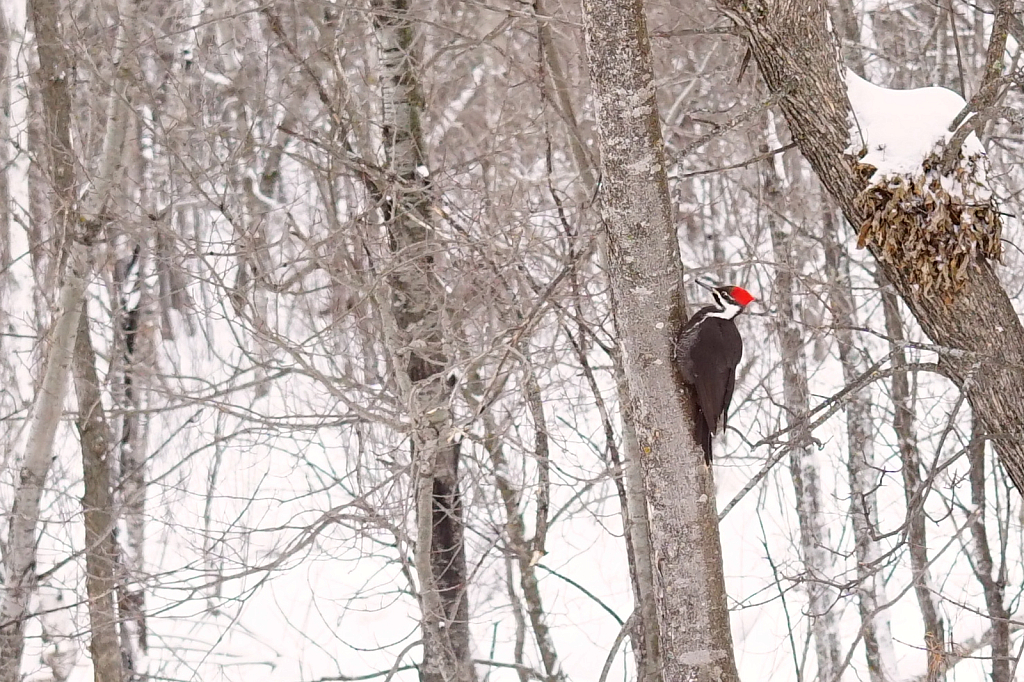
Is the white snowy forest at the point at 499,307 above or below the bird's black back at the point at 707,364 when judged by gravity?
above

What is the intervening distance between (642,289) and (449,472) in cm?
232

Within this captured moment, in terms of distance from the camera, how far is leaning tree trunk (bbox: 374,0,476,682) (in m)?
3.57

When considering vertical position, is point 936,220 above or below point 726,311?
above

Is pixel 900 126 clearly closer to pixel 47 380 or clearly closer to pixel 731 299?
pixel 731 299

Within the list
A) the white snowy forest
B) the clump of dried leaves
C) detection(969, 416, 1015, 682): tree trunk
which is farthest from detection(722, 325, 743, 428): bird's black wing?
detection(969, 416, 1015, 682): tree trunk

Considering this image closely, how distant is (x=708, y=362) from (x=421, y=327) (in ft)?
6.21

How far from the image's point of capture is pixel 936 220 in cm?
237

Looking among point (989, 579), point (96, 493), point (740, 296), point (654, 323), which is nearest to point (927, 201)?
point (740, 296)

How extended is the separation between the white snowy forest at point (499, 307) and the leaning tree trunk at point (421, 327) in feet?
0.08

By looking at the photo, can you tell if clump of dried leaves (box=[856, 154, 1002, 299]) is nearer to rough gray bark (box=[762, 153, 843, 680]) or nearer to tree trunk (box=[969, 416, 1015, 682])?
rough gray bark (box=[762, 153, 843, 680])

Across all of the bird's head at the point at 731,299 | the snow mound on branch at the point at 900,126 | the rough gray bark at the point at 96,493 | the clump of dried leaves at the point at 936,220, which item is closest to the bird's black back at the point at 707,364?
the bird's head at the point at 731,299

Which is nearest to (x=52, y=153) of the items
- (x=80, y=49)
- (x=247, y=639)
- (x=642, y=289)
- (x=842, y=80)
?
(x=80, y=49)

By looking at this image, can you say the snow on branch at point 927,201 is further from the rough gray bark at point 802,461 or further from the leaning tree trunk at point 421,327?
the rough gray bark at point 802,461

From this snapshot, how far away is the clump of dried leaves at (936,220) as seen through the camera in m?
2.38
